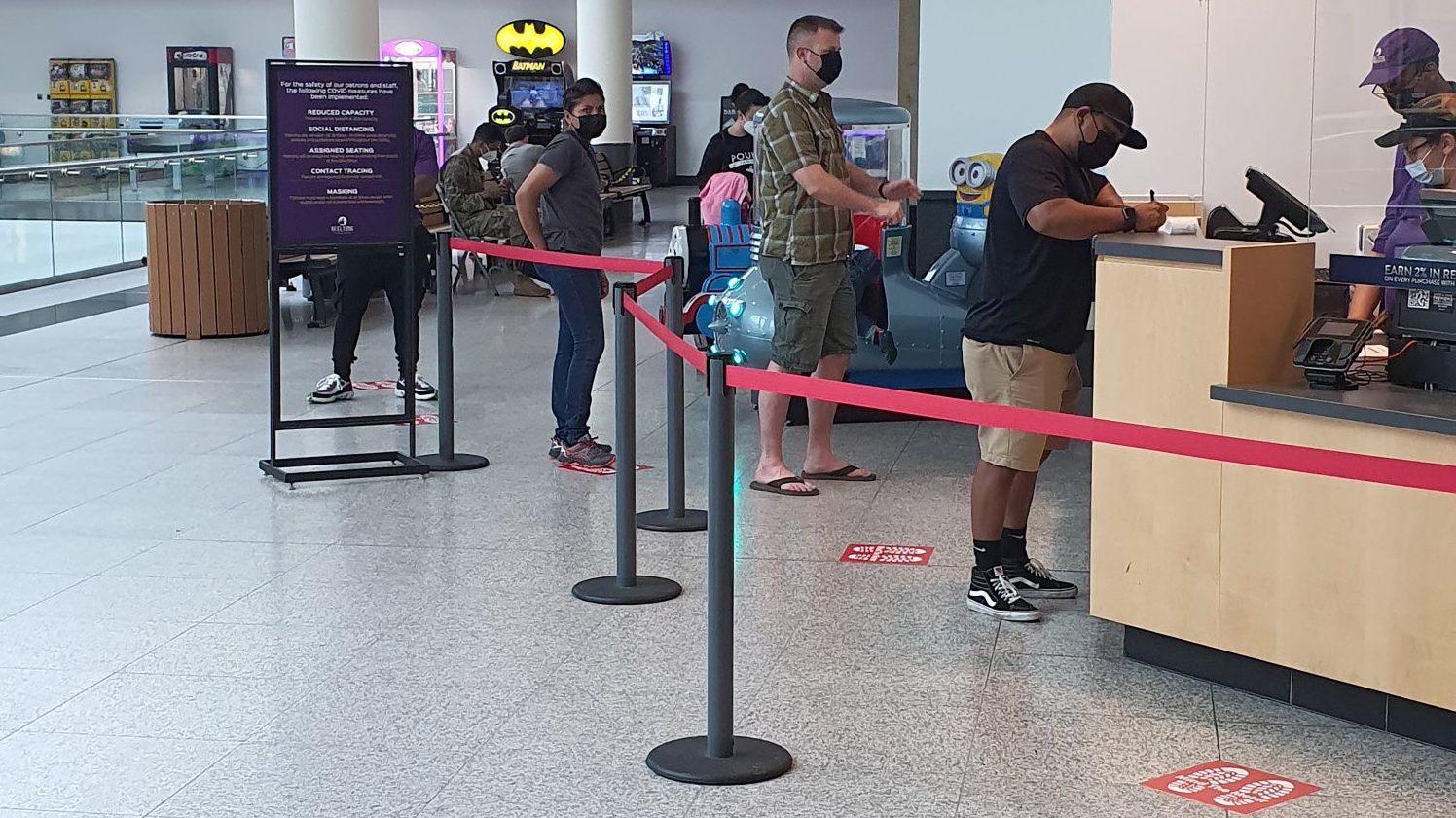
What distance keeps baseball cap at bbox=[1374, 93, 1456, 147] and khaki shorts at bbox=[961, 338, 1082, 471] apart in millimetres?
1502

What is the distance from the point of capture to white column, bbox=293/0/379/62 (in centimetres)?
1027

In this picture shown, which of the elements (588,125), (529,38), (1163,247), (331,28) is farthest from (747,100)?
(529,38)

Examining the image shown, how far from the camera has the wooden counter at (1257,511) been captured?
3.75 metres

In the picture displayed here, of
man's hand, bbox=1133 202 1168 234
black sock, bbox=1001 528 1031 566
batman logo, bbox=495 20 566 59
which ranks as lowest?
black sock, bbox=1001 528 1031 566

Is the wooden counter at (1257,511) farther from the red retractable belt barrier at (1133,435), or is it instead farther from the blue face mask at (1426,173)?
the blue face mask at (1426,173)

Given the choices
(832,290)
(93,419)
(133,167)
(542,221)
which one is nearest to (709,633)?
(832,290)

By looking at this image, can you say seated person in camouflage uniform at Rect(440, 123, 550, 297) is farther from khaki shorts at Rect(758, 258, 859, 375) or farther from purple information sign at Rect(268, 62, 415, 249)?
khaki shorts at Rect(758, 258, 859, 375)

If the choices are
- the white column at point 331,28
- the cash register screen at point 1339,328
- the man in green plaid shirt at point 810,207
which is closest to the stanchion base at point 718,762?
the cash register screen at point 1339,328

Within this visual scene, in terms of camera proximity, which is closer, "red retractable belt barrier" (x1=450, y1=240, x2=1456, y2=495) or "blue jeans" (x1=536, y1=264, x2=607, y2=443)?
"red retractable belt barrier" (x1=450, y1=240, x2=1456, y2=495)

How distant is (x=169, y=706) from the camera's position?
4133 mm

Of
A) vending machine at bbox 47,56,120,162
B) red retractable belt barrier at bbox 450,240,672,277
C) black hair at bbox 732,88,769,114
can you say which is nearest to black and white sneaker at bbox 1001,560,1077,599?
red retractable belt barrier at bbox 450,240,672,277

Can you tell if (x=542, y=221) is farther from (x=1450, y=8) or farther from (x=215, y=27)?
(x=215, y=27)

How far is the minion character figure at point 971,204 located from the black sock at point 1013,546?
3.34m

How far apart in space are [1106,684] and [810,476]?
261 cm
